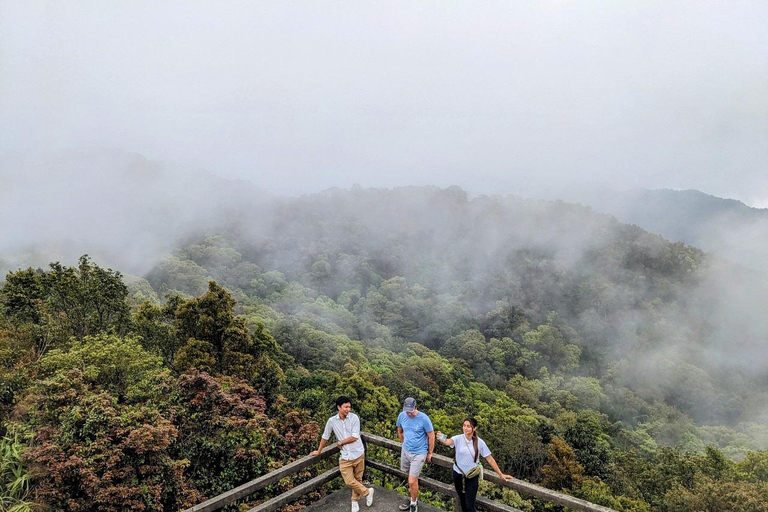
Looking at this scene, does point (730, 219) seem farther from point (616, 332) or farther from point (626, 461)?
point (626, 461)

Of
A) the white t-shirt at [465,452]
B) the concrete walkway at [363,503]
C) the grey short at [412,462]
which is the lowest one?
the concrete walkway at [363,503]

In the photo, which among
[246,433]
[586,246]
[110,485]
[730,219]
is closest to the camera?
[110,485]

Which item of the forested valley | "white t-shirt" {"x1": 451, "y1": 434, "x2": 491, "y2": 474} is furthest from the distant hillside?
"white t-shirt" {"x1": 451, "y1": 434, "x2": 491, "y2": 474}

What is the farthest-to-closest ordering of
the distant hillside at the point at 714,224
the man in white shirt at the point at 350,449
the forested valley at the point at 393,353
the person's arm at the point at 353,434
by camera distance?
1. the distant hillside at the point at 714,224
2. the forested valley at the point at 393,353
3. the person's arm at the point at 353,434
4. the man in white shirt at the point at 350,449

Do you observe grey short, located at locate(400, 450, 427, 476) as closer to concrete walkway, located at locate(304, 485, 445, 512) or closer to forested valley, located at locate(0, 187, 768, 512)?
concrete walkway, located at locate(304, 485, 445, 512)

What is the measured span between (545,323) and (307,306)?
56.2 meters

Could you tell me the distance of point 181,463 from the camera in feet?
26.6

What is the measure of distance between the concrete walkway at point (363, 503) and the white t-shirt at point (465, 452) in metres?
0.61

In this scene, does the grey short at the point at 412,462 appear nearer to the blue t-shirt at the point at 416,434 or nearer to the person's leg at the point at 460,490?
the blue t-shirt at the point at 416,434

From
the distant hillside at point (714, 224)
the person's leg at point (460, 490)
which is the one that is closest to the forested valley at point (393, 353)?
the person's leg at point (460, 490)

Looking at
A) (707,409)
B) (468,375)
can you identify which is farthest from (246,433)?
(707,409)

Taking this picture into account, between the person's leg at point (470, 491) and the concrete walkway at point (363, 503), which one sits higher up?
the person's leg at point (470, 491)

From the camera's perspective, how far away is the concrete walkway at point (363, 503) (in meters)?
5.11

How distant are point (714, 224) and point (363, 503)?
696 feet
